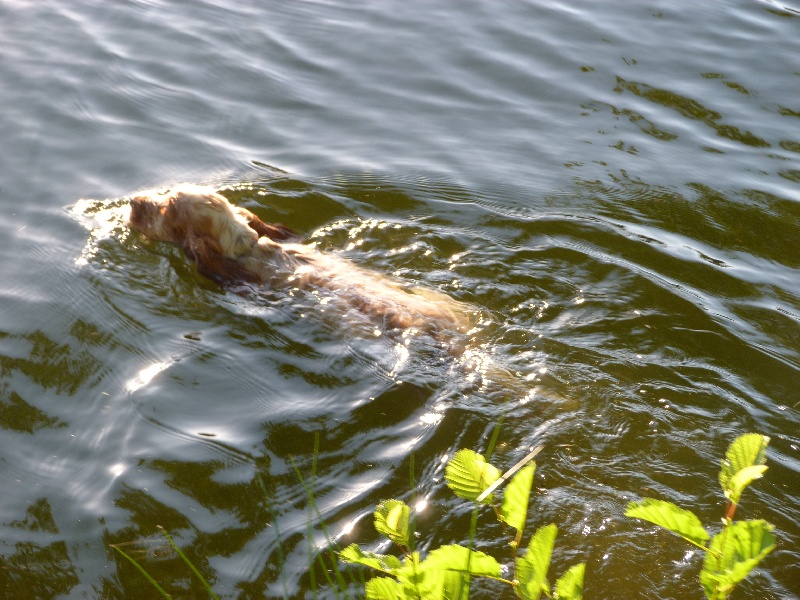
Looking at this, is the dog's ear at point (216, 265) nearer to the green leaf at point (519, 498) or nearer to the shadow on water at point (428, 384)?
the shadow on water at point (428, 384)

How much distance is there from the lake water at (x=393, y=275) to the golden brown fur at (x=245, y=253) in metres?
0.15

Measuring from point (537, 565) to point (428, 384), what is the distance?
2.62m

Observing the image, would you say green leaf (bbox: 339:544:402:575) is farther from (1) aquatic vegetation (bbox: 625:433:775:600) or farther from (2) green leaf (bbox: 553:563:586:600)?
(1) aquatic vegetation (bbox: 625:433:775:600)

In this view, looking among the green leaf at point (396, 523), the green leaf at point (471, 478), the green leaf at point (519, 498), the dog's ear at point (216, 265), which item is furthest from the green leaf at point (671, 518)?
the dog's ear at point (216, 265)

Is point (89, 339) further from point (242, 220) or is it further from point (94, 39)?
point (94, 39)

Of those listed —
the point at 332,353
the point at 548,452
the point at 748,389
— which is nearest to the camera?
the point at 548,452

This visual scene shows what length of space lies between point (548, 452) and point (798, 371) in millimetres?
1654

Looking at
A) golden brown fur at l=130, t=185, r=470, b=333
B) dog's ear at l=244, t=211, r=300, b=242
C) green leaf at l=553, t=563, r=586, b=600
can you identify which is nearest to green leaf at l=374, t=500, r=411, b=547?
green leaf at l=553, t=563, r=586, b=600

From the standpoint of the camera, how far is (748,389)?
14.5ft

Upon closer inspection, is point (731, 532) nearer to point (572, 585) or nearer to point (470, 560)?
point (572, 585)

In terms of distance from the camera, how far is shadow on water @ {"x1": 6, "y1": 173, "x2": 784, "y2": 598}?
3529 millimetres

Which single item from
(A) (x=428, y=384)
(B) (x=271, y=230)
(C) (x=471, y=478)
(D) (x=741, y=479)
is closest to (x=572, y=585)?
(C) (x=471, y=478)

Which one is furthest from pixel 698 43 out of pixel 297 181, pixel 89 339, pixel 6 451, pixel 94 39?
pixel 6 451

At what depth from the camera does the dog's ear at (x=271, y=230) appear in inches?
215
